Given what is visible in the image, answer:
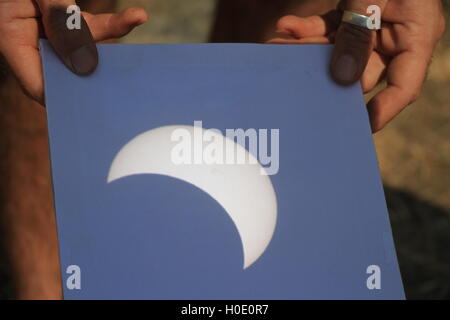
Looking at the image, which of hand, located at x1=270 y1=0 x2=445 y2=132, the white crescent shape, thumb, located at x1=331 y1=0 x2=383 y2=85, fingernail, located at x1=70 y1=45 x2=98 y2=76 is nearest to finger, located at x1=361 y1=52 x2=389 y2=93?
hand, located at x1=270 y1=0 x2=445 y2=132

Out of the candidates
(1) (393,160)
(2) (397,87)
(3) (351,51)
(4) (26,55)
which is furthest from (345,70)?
(1) (393,160)

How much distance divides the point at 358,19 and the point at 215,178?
12.4 inches

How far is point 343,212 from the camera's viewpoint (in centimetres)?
73

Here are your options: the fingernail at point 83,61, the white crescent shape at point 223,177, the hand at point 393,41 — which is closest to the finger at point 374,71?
the hand at point 393,41

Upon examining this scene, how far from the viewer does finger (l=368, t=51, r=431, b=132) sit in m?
0.94

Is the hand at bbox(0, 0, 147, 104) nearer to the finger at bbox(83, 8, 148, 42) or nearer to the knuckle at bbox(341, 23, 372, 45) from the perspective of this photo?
the finger at bbox(83, 8, 148, 42)

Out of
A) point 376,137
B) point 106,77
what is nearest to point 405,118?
point 376,137

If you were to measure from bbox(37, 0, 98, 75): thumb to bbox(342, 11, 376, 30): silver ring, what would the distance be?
340mm

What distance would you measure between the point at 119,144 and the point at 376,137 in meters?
1.11

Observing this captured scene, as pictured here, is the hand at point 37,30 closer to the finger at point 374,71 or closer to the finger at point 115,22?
the finger at point 115,22

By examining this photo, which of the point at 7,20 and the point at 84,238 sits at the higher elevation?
the point at 7,20

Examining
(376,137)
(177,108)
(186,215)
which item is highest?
(376,137)

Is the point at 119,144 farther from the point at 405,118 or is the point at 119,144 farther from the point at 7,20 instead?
the point at 405,118
